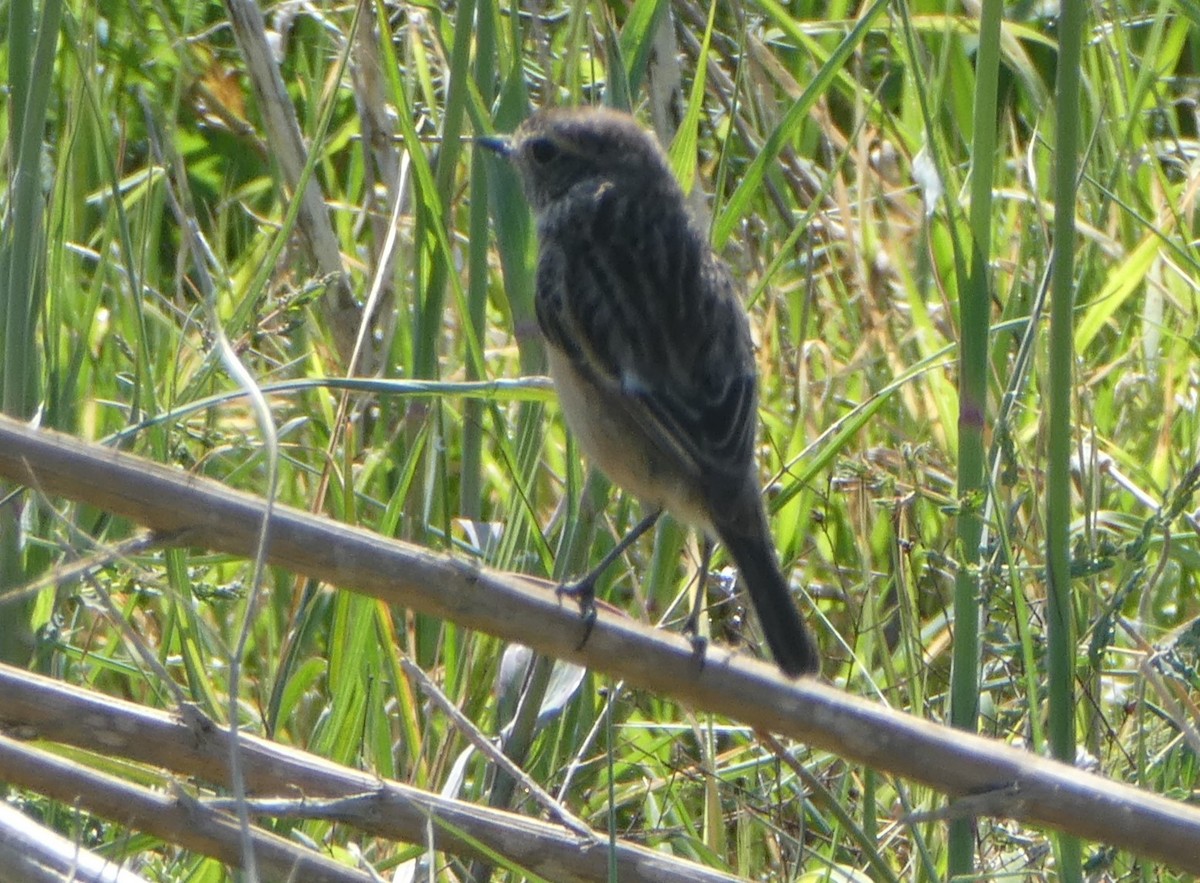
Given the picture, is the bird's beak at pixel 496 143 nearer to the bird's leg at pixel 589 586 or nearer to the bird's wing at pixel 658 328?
the bird's wing at pixel 658 328

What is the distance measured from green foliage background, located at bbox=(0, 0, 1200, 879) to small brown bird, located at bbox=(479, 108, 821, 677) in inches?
4.4

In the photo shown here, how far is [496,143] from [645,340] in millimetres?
668

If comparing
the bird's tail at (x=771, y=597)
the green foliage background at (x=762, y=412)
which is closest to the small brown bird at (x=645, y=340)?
the bird's tail at (x=771, y=597)

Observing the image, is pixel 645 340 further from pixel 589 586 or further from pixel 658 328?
pixel 589 586

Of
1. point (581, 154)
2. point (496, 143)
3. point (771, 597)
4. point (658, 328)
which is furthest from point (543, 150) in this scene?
point (771, 597)

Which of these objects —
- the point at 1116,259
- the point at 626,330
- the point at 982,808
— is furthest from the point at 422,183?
the point at 1116,259

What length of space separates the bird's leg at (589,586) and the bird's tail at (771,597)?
256 millimetres

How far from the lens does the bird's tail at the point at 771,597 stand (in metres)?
2.96

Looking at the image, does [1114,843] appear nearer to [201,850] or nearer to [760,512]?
[760,512]

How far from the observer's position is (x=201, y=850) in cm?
263

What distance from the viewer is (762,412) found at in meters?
4.62

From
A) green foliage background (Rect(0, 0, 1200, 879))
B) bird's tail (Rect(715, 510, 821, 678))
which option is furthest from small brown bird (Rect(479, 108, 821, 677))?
green foliage background (Rect(0, 0, 1200, 879))

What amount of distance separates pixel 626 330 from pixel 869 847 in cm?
154

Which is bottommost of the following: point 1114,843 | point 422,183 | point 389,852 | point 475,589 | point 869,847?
point 389,852
